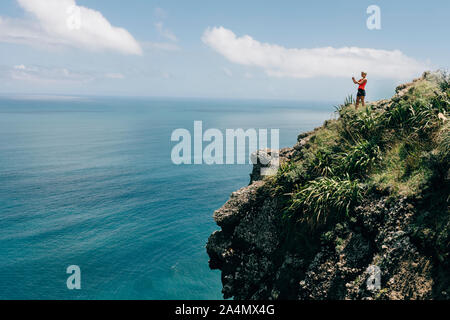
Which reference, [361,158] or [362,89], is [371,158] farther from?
[362,89]

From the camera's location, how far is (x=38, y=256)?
36.4 meters

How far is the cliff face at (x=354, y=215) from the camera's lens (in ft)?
32.3

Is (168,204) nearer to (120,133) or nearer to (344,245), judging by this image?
(344,245)

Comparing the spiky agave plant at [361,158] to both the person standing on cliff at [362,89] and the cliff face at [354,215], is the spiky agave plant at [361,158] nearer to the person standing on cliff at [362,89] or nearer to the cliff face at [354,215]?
the cliff face at [354,215]

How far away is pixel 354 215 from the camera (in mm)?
11719

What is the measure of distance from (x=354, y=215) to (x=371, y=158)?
3088 mm

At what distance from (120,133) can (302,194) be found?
127952 millimetres

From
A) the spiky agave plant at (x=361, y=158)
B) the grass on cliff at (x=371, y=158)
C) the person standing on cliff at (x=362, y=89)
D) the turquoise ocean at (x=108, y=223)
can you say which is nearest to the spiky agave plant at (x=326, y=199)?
the grass on cliff at (x=371, y=158)

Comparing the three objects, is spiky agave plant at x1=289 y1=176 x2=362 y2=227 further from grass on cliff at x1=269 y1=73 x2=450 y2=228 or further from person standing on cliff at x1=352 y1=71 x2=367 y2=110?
person standing on cliff at x1=352 y1=71 x2=367 y2=110

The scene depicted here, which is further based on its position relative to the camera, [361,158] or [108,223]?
[108,223]

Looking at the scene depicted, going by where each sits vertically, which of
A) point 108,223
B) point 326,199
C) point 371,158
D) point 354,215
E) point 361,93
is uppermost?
point 361,93

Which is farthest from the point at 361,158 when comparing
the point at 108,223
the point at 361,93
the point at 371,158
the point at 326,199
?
the point at 108,223

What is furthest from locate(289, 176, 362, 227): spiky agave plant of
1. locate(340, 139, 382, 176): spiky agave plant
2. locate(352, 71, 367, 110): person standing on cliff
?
locate(352, 71, 367, 110): person standing on cliff
